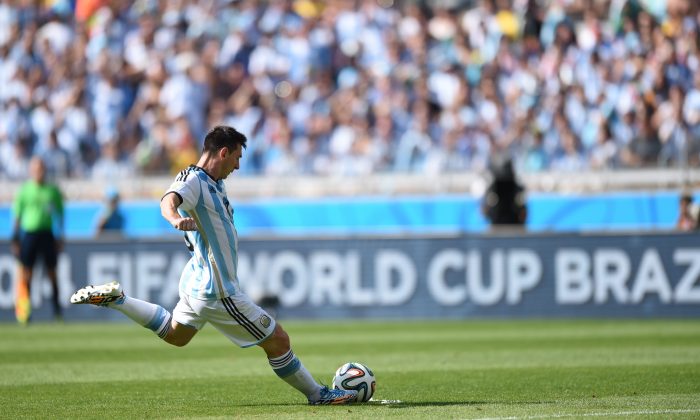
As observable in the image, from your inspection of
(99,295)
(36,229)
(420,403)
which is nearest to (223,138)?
(99,295)

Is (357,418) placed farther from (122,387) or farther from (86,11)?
(86,11)

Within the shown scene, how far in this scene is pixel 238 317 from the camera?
8.56m

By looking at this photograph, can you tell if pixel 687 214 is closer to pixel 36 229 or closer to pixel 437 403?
pixel 36 229

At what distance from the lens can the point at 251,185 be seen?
2145 cm

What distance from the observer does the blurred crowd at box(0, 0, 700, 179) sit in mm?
20594

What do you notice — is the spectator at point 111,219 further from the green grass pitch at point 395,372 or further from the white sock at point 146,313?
the white sock at point 146,313

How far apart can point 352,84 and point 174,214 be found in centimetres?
1523

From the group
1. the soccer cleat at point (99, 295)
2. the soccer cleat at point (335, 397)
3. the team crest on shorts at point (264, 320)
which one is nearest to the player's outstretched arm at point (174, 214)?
the soccer cleat at point (99, 295)

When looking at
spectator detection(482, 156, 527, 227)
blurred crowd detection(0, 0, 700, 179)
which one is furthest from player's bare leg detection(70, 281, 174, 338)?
blurred crowd detection(0, 0, 700, 179)

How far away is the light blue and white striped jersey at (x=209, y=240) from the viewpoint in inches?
336

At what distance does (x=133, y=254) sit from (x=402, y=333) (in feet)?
18.6

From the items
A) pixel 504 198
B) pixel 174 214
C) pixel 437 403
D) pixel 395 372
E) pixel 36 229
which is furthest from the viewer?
pixel 504 198

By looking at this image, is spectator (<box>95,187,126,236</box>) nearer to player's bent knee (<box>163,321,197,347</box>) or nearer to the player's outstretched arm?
player's bent knee (<box>163,321,197,347</box>)

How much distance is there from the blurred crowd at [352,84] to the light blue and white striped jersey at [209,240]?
11.7 m
